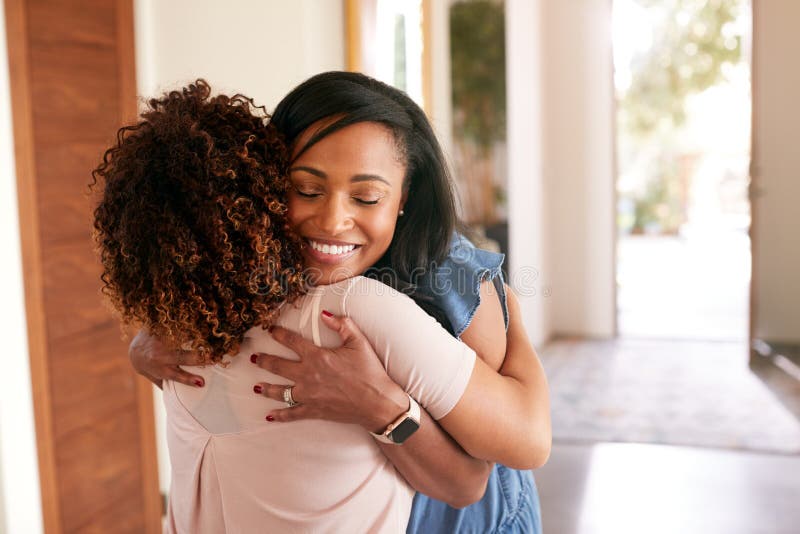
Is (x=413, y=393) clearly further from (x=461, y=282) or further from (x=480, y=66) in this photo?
(x=480, y=66)

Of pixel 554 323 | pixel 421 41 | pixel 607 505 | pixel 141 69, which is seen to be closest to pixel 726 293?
pixel 554 323

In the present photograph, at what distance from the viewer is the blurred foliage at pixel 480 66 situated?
18.3ft

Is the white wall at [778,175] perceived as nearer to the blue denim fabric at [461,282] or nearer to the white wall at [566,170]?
the white wall at [566,170]

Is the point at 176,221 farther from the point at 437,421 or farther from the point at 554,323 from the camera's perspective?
the point at 554,323

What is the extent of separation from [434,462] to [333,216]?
336 millimetres

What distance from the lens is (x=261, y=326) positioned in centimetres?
95

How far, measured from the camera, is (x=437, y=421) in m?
0.95

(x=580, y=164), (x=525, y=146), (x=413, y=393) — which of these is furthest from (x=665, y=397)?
(x=413, y=393)

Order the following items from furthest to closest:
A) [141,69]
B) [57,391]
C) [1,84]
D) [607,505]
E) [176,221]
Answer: [607,505]
[141,69]
[57,391]
[1,84]
[176,221]

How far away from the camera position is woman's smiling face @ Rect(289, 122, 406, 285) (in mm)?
964

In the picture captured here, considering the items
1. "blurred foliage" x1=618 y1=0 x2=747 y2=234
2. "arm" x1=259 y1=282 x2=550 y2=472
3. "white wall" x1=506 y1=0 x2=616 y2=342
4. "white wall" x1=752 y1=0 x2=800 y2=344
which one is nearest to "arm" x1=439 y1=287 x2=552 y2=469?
"arm" x1=259 y1=282 x2=550 y2=472

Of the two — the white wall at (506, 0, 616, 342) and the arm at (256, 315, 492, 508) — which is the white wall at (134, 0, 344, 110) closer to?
the arm at (256, 315, 492, 508)

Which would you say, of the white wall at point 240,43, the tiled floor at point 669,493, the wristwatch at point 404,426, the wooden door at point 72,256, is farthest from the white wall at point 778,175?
the wristwatch at point 404,426

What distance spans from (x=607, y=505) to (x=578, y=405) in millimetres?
1662
